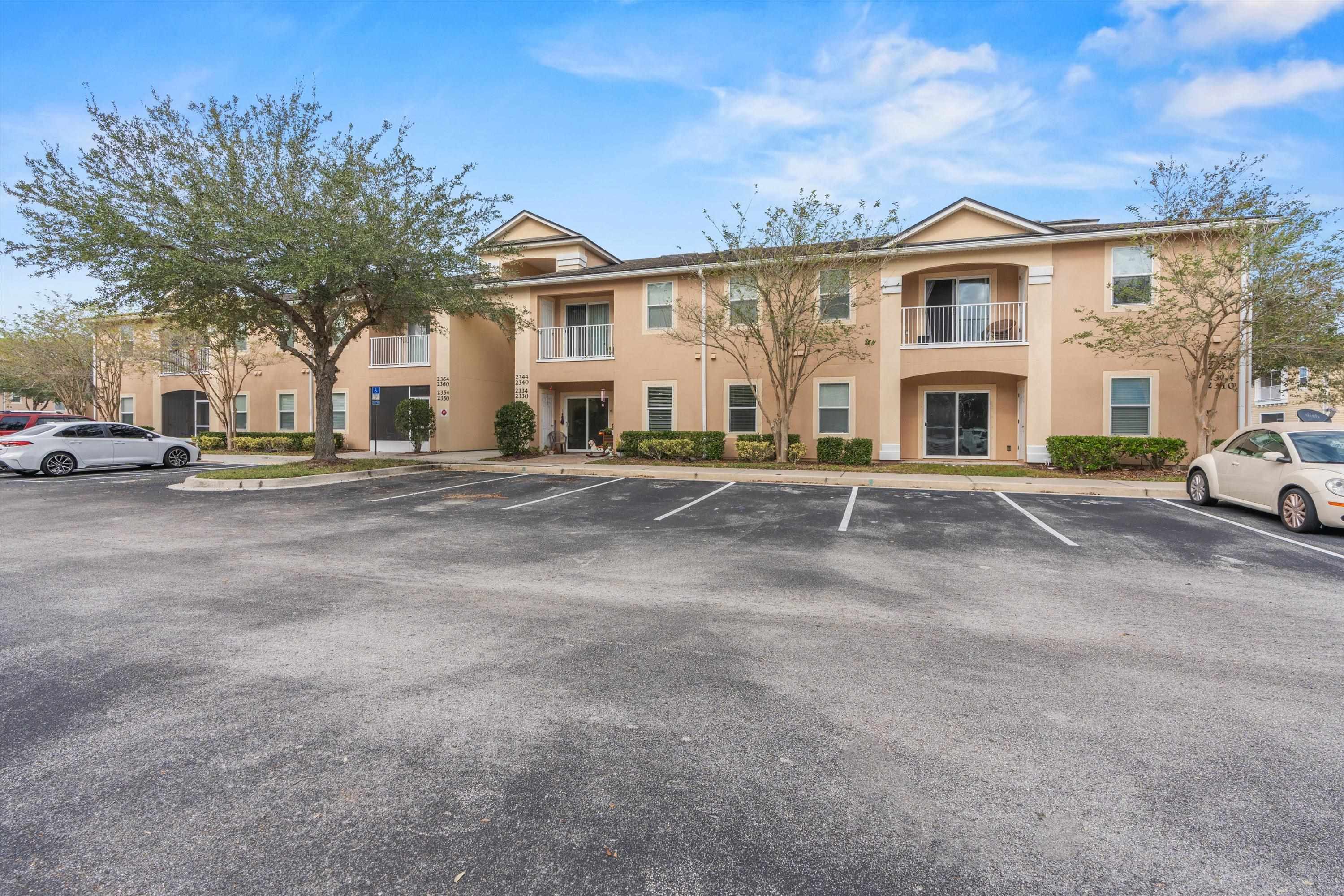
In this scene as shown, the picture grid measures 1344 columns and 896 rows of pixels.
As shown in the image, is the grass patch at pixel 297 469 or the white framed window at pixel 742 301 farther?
the white framed window at pixel 742 301

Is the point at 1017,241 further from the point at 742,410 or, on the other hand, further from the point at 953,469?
the point at 742,410

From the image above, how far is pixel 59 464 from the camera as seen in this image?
16062mm

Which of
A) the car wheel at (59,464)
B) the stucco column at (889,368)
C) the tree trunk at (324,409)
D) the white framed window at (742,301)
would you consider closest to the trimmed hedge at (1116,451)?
the stucco column at (889,368)

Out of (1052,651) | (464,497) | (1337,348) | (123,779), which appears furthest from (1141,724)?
(1337,348)

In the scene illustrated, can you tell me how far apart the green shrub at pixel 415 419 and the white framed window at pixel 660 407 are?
779 centimetres

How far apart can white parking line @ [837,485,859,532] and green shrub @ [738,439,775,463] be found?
470 cm

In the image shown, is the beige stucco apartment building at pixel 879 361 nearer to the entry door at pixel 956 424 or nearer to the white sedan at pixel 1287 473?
the entry door at pixel 956 424

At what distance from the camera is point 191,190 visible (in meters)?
13.7

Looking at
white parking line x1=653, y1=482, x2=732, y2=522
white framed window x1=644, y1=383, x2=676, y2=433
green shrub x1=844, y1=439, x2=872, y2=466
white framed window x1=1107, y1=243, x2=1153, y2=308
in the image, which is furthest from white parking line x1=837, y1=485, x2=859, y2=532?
white framed window x1=1107, y1=243, x2=1153, y2=308

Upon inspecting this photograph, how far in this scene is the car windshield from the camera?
8445 mm

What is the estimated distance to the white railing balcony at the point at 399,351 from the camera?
74.9 feet

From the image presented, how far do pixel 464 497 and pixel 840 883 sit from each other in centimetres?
1085

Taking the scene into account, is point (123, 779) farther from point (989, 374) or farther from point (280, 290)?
point (989, 374)

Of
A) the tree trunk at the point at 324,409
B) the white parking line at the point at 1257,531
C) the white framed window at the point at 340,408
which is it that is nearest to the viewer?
the white parking line at the point at 1257,531
